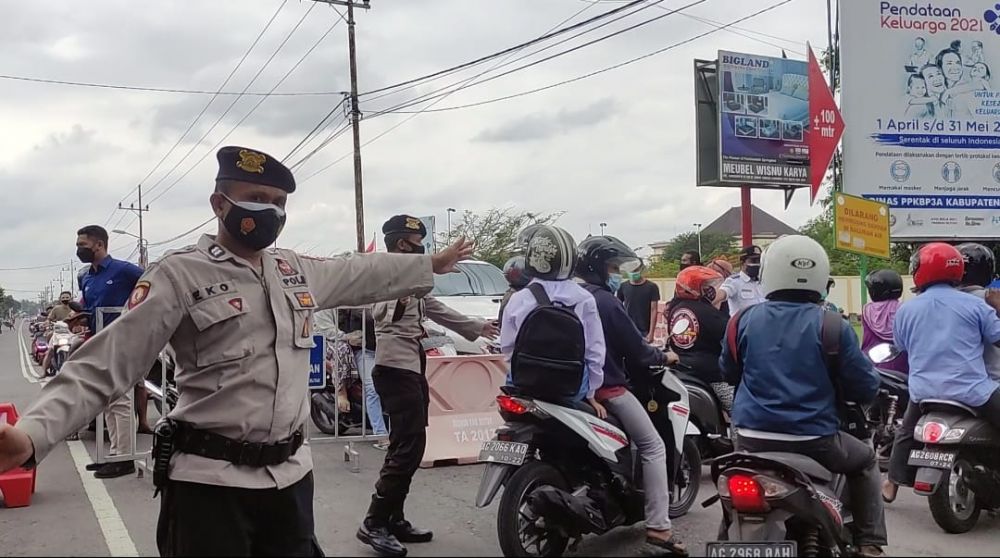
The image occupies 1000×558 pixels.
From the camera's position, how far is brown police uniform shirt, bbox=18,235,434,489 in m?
2.70

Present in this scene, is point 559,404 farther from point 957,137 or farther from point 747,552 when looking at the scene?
point 957,137

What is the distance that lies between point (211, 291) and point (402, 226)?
111 inches

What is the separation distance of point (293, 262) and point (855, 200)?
10.1m

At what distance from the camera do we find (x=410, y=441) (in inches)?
213

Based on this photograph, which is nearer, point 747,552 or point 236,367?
point 747,552

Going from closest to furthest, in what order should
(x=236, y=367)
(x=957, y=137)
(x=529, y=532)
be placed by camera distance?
(x=236, y=367) → (x=529, y=532) → (x=957, y=137)

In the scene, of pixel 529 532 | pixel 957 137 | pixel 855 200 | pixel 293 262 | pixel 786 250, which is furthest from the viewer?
pixel 957 137

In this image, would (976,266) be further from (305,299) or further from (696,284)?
(305,299)

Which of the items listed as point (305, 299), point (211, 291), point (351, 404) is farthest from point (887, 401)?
point (211, 291)

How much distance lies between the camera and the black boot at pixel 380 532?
5.22m

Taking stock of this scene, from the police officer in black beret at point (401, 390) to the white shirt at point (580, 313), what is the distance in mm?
397

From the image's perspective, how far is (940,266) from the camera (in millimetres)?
5727

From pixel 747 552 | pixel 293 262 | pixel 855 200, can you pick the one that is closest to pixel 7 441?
pixel 293 262

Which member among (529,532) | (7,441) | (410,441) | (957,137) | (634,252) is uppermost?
(957,137)
